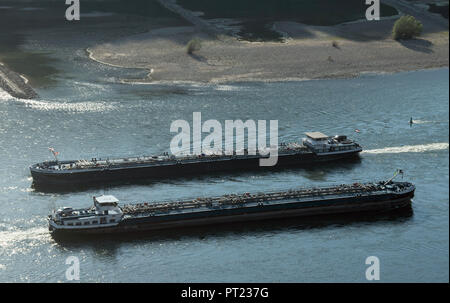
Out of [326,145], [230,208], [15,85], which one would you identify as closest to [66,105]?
[15,85]

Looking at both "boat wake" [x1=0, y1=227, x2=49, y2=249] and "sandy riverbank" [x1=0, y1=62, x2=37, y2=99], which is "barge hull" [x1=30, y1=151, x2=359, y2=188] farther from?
"sandy riverbank" [x1=0, y1=62, x2=37, y2=99]

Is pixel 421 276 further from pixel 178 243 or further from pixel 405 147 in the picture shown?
pixel 405 147

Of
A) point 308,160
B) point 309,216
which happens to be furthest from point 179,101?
point 309,216

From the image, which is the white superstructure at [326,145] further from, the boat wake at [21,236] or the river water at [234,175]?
the boat wake at [21,236]

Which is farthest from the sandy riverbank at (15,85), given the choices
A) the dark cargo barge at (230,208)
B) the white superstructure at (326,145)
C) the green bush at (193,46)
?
the dark cargo barge at (230,208)

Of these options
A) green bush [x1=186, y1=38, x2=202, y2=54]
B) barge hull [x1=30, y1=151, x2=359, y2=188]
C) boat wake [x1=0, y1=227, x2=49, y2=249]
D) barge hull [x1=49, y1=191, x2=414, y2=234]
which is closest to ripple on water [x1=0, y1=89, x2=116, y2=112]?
barge hull [x1=30, y1=151, x2=359, y2=188]

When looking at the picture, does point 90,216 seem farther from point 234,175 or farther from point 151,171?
point 234,175
